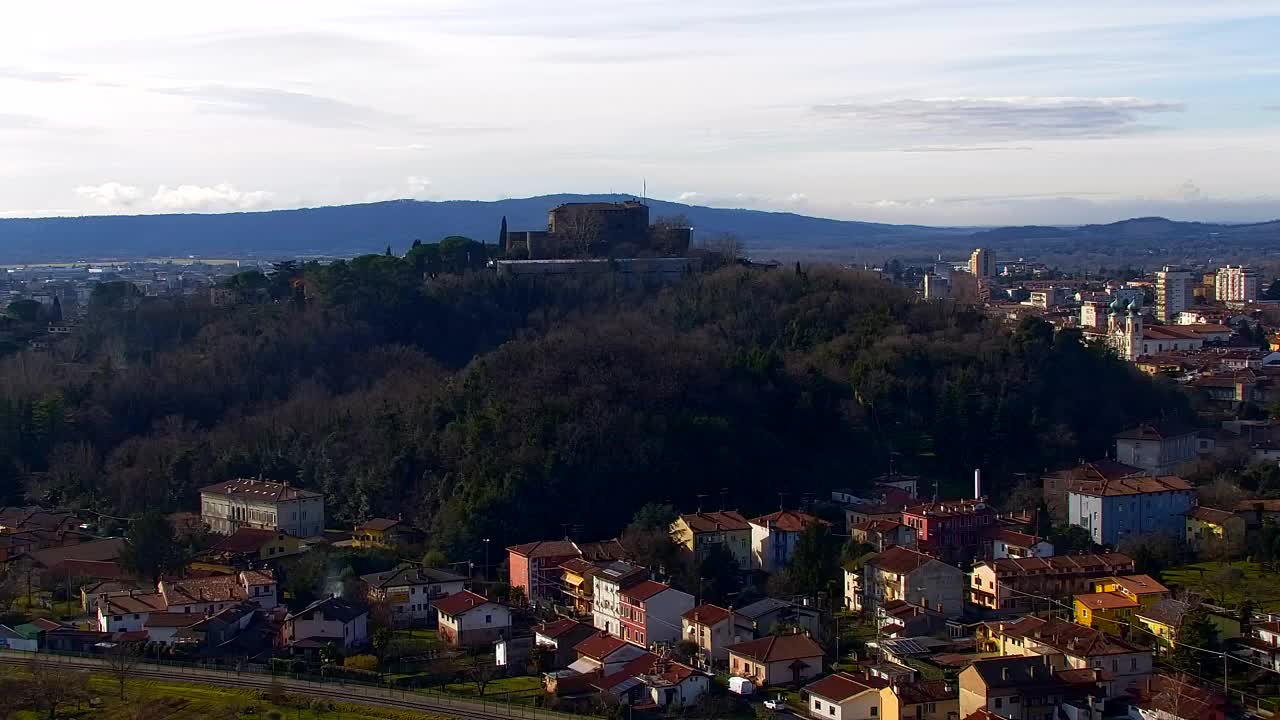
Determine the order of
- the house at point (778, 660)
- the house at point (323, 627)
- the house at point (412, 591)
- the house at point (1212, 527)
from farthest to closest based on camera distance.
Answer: the house at point (1212, 527) → the house at point (412, 591) → the house at point (323, 627) → the house at point (778, 660)

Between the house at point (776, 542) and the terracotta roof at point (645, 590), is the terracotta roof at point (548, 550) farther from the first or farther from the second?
the house at point (776, 542)

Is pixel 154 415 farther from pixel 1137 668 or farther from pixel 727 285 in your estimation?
pixel 1137 668

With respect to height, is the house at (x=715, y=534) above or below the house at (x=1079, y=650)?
above

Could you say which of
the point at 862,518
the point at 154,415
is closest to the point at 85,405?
the point at 154,415

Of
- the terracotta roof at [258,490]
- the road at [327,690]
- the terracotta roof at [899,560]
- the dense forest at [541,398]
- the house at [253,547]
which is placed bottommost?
the road at [327,690]

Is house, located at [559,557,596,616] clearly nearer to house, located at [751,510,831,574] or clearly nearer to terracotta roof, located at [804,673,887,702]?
house, located at [751,510,831,574]

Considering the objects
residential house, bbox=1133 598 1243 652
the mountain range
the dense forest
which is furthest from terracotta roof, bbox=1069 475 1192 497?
the mountain range

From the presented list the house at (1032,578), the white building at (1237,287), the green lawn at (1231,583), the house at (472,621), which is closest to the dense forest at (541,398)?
the house at (472,621)
